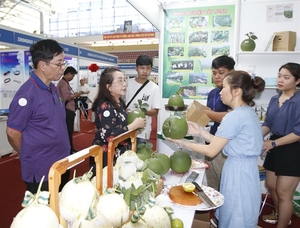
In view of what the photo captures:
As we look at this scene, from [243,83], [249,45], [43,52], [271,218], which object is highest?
[249,45]

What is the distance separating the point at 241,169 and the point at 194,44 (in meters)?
2.42

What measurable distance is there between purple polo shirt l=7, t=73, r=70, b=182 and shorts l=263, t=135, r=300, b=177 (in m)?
2.01

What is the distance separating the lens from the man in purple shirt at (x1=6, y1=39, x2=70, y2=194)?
1.65 metres

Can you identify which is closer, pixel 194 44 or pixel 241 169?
pixel 241 169

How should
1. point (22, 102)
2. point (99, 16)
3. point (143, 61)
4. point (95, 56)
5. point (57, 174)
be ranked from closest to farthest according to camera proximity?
point (57, 174) → point (22, 102) → point (143, 61) → point (95, 56) → point (99, 16)

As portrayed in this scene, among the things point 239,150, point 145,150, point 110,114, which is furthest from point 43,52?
point 239,150

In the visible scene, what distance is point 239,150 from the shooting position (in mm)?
1584

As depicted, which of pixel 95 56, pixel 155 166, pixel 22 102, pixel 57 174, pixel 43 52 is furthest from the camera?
pixel 95 56

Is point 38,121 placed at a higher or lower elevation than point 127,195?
higher

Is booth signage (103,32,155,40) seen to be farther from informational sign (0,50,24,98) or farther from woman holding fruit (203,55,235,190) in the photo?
woman holding fruit (203,55,235,190)

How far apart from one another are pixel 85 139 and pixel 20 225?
686 centimetres

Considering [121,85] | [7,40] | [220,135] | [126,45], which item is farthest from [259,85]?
[126,45]

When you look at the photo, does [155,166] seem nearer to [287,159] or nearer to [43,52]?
[43,52]

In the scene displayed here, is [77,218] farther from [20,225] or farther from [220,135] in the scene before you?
[220,135]
